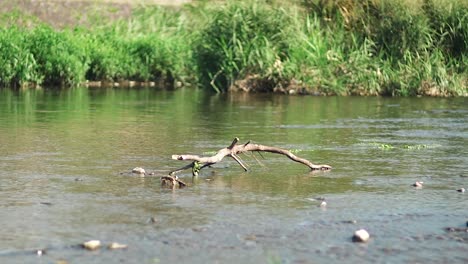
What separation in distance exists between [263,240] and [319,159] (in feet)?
15.0

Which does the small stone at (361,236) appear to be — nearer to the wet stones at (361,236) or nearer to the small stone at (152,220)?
the wet stones at (361,236)

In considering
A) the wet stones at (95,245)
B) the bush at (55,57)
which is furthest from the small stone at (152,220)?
the bush at (55,57)

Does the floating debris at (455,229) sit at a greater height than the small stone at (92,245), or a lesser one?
greater

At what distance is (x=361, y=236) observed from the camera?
21.0ft

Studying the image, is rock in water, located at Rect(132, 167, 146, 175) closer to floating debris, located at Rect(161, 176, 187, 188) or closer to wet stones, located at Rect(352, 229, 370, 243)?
floating debris, located at Rect(161, 176, 187, 188)

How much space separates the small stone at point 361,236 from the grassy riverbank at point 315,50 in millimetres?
17653

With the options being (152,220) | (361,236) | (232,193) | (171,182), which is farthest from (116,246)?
(171,182)

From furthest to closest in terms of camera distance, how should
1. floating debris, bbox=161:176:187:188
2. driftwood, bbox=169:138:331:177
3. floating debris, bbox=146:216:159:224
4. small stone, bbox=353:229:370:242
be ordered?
driftwood, bbox=169:138:331:177
floating debris, bbox=161:176:187:188
floating debris, bbox=146:216:159:224
small stone, bbox=353:229:370:242

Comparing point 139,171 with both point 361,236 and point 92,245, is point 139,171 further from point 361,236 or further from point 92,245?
point 361,236

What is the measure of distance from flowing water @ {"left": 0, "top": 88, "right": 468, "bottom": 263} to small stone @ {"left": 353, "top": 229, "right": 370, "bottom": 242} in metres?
0.06

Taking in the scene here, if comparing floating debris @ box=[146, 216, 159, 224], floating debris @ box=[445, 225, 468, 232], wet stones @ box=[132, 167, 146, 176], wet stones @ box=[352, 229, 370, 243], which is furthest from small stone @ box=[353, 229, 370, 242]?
wet stones @ box=[132, 167, 146, 176]

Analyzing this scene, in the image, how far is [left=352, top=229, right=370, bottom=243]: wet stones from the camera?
6.39 metres

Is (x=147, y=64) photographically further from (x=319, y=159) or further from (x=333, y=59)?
(x=319, y=159)

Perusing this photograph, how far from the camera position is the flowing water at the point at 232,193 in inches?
244
